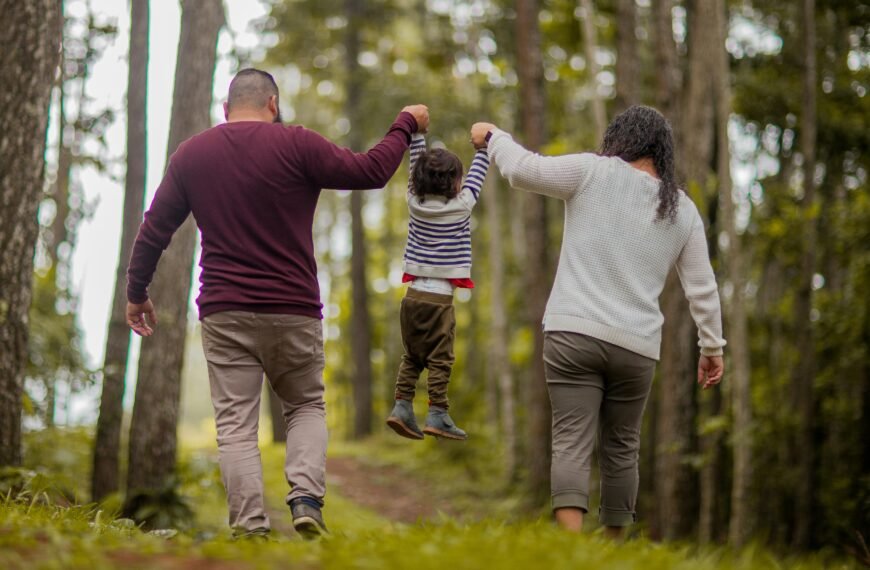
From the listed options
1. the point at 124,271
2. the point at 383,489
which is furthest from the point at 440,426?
the point at 383,489

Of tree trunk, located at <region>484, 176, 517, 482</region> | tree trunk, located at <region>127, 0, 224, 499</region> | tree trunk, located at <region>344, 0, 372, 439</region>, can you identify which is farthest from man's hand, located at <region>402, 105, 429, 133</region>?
tree trunk, located at <region>344, 0, 372, 439</region>

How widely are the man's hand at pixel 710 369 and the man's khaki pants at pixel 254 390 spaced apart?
6.95 ft

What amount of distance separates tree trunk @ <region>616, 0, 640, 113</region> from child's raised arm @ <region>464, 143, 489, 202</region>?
7257 mm

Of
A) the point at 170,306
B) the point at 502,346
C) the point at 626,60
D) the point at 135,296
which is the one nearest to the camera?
the point at 135,296

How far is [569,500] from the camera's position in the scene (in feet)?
15.9

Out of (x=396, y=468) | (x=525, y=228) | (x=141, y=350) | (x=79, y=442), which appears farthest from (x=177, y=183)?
(x=396, y=468)

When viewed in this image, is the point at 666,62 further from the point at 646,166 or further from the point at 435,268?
the point at 435,268

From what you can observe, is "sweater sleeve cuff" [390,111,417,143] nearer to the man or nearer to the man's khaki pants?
the man

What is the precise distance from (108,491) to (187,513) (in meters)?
1.00

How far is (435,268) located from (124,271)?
501 cm

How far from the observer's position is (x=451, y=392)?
2005 cm

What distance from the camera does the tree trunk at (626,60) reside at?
12492 mm

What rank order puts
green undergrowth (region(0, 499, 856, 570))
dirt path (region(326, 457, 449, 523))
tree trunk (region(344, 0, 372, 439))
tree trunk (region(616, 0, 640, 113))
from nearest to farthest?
green undergrowth (region(0, 499, 856, 570)) < tree trunk (region(616, 0, 640, 113)) < dirt path (region(326, 457, 449, 523)) < tree trunk (region(344, 0, 372, 439))

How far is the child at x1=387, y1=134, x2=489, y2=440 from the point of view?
5297mm
